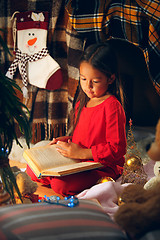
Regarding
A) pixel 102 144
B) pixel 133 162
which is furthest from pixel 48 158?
pixel 133 162

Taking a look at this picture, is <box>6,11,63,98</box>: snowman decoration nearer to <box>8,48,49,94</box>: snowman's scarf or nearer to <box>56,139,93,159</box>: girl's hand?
<box>8,48,49,94</box>: snowman's scarf

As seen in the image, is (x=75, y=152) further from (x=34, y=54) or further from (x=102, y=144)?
(x=34, y=54)

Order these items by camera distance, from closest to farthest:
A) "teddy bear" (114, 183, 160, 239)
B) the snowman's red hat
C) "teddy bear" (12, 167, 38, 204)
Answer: "teddy bear" (114, 183, 160, 239)
"teddy bear" (12, 167, 38, 204)
the snowman's red hat

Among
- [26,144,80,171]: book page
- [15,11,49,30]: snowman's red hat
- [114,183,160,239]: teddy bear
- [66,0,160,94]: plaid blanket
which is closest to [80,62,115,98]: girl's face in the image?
[66,0,160,94]: plaid blanket

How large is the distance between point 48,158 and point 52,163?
4 cm

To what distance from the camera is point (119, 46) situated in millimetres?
1587

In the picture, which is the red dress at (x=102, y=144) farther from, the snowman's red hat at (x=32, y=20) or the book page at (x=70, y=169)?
the snowman's red hat at (x=32, y=20)

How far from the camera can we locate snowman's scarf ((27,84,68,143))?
1986mm

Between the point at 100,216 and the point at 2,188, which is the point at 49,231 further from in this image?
the point at 2,188

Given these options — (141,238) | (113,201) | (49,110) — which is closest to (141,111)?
(113,201)

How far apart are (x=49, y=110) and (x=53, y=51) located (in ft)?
1.20

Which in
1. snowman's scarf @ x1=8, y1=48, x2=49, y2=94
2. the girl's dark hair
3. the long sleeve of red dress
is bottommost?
the long sleeve of red dress

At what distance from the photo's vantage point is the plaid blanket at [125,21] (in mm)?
1431

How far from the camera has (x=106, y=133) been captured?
150 cm
